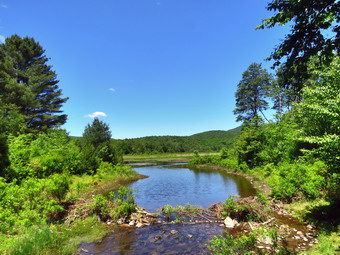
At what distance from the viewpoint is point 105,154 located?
108 ft

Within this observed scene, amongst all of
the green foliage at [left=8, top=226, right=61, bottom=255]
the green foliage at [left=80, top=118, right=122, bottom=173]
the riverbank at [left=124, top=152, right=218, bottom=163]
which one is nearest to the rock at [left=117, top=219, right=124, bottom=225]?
the green foliage at [left=8, top=226, right=61, bottom=255]

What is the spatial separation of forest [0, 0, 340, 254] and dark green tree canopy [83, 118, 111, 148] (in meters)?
0.18

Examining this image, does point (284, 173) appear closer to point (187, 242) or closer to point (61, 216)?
point (187, 242)

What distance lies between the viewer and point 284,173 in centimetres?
1554

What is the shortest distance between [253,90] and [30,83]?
41862mm

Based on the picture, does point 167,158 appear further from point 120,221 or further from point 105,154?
point 120,221

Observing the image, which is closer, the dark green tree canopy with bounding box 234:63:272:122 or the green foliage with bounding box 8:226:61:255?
the green foliage with bounding box 8:226:61:255

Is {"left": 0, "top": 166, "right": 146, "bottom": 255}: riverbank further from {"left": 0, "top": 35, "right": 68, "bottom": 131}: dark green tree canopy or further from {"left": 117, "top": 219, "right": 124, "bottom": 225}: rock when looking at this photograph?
{"left": 0, "top": 35, "right": 68, "bottom": 131}: dark green tree canopy

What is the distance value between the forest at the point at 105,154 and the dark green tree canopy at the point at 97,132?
7.2 inches

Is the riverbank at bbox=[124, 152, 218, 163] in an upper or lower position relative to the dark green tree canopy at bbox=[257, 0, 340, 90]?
lower

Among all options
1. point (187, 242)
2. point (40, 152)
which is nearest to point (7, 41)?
point (40, 152)

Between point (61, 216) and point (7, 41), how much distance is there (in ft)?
121

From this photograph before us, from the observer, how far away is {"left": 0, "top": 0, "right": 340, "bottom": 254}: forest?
478cm

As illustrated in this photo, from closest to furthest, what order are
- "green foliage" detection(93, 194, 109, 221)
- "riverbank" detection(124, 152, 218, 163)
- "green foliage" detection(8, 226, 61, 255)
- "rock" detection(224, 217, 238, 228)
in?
"green foliage" detection(8, 226, 61, 255) < "rock" detection(224, 217, 238, 228) < "green foliage" detection(93, 194, 109, 221) < "riverbank" detection(124, 152, 218, 163)
